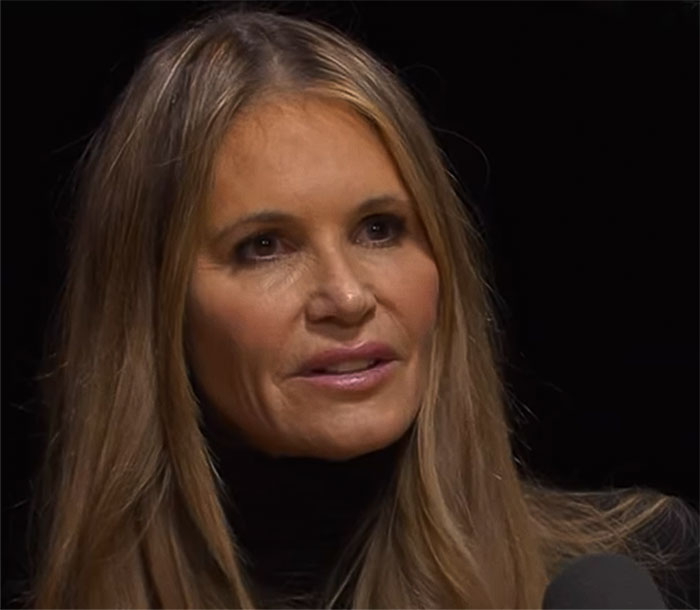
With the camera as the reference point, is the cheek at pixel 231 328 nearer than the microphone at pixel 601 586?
No

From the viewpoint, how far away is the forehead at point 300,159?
905 mm

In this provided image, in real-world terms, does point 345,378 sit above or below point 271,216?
below

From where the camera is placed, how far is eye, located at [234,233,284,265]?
3.00 ft

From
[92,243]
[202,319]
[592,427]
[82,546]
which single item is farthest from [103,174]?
[592,427]

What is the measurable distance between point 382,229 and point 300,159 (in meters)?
0.08

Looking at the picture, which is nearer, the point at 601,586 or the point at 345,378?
the point at 601,586

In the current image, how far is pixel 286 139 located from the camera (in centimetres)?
92

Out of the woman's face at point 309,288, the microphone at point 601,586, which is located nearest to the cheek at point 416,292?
the woman's face at point 309,288

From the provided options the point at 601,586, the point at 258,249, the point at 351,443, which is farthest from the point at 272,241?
the point at 601,586

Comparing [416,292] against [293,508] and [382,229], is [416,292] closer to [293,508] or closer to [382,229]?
[382,229]

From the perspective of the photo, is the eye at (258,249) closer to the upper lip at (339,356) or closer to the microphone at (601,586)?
the upper lip at (339,356)

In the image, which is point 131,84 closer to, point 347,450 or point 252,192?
point 252,192

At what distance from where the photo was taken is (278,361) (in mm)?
906

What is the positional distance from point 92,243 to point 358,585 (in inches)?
12.6
